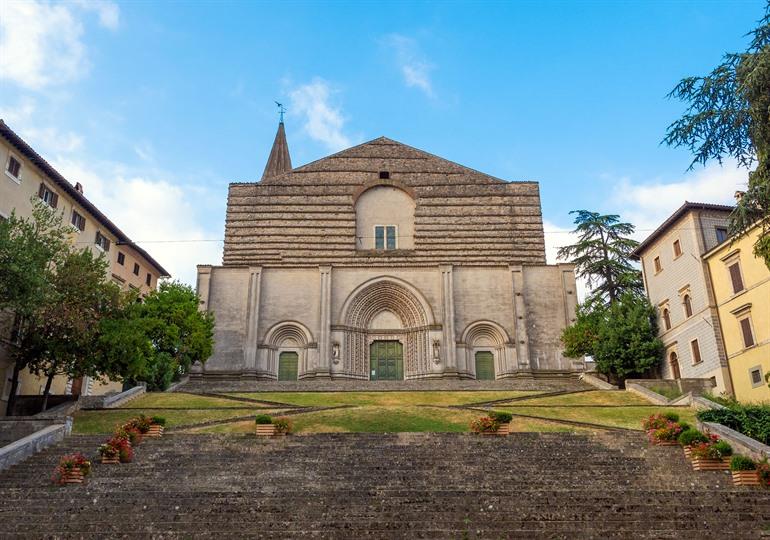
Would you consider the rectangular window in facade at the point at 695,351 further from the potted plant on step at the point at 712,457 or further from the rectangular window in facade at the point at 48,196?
the rectangular window in facade at the point at 48,196

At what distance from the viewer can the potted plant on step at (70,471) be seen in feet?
49.6

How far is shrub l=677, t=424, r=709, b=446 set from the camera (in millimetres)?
16731

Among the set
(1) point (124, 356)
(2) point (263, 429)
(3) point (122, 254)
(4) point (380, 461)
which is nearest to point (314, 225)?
(3) point (122, 254)

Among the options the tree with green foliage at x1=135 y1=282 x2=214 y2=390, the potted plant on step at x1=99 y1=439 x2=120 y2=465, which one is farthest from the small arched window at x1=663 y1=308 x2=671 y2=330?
the potted plant on step at x1=99 y1=439 x2=120 y2=465

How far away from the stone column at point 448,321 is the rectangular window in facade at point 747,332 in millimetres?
13086

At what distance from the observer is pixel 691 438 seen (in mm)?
16812

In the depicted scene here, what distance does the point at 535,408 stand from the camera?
76.3 feet

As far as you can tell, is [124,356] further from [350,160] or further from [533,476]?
[350,160]

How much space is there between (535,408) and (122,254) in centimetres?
2541

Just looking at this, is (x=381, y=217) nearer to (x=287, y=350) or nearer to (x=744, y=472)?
(x=287, y=350)

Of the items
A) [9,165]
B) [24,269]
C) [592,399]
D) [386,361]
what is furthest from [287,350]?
[24,269]

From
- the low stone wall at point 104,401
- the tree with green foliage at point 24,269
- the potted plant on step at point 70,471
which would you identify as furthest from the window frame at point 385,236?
the potted plant on step at point 70,471

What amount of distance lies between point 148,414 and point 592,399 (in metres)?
15.2

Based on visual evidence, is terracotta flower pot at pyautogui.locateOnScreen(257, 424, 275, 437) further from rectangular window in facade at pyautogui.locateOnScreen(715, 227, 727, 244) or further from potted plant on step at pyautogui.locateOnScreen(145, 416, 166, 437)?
rectangular window in facade at pyautogui.locateOnScreen(715, 227, 727, 244)
